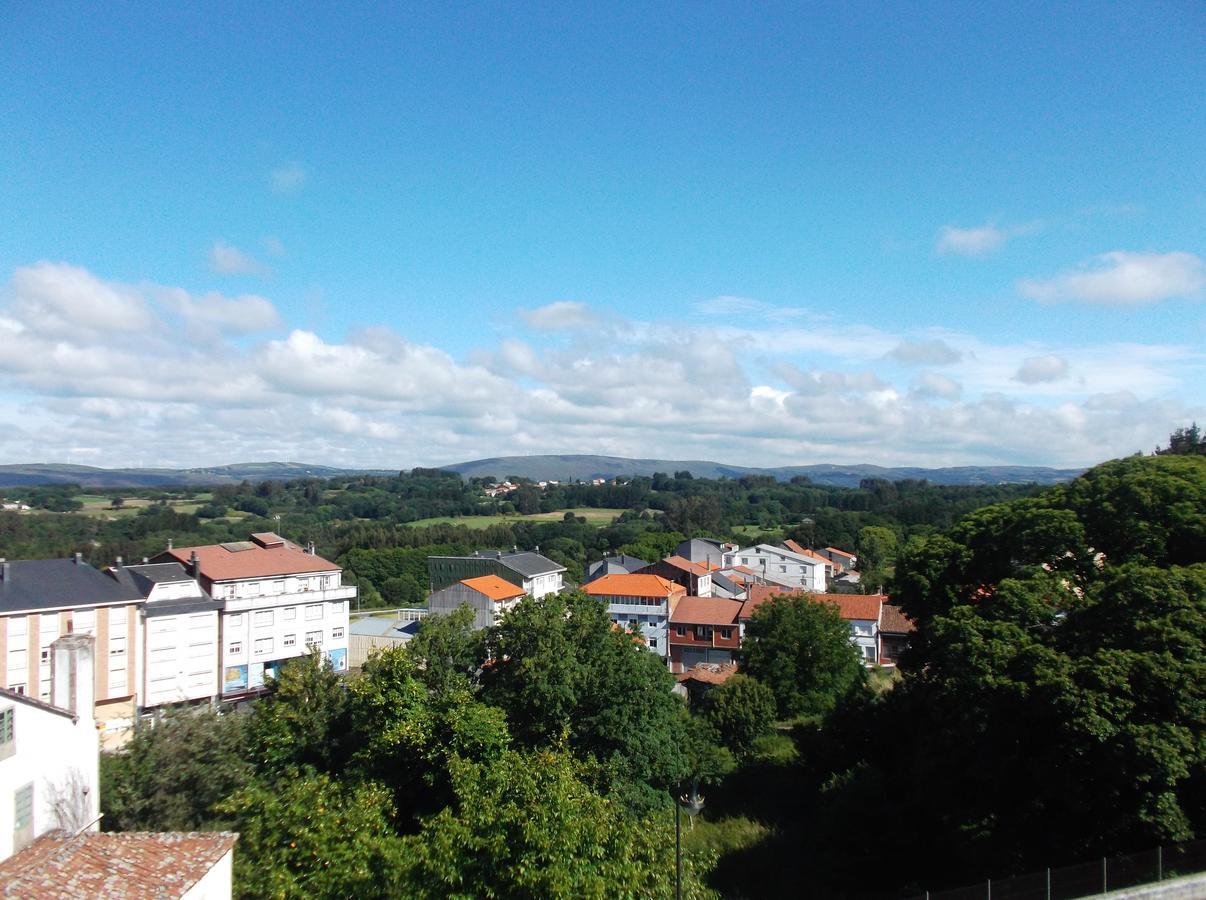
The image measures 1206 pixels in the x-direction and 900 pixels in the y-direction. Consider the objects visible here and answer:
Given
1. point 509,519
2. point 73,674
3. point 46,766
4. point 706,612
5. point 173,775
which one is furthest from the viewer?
point 509,519

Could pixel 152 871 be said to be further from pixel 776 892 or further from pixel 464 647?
pixel 776 892

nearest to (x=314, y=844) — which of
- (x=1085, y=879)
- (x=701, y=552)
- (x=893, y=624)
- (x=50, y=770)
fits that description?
(x=50, y=770)

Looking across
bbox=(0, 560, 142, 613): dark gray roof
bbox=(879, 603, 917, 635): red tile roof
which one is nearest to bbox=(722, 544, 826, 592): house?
bbox=(879, 603, 917, 635): red tile roof

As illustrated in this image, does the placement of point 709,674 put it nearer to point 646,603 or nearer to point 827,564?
point 646,603

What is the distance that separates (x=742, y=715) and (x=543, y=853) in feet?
65.6

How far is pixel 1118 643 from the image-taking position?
47.7 feet

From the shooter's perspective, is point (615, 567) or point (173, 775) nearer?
point (173, 775)

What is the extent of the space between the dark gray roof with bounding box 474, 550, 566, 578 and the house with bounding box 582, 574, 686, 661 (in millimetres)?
5196

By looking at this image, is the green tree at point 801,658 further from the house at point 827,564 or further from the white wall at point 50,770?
the house at point 827,564

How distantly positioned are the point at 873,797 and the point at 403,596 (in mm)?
58482

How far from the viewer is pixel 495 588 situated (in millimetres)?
46188

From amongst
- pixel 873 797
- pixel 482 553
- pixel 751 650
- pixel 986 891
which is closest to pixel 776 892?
pixel 873 797

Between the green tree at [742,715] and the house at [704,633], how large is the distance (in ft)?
53.0

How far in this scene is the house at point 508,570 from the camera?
52.3m
